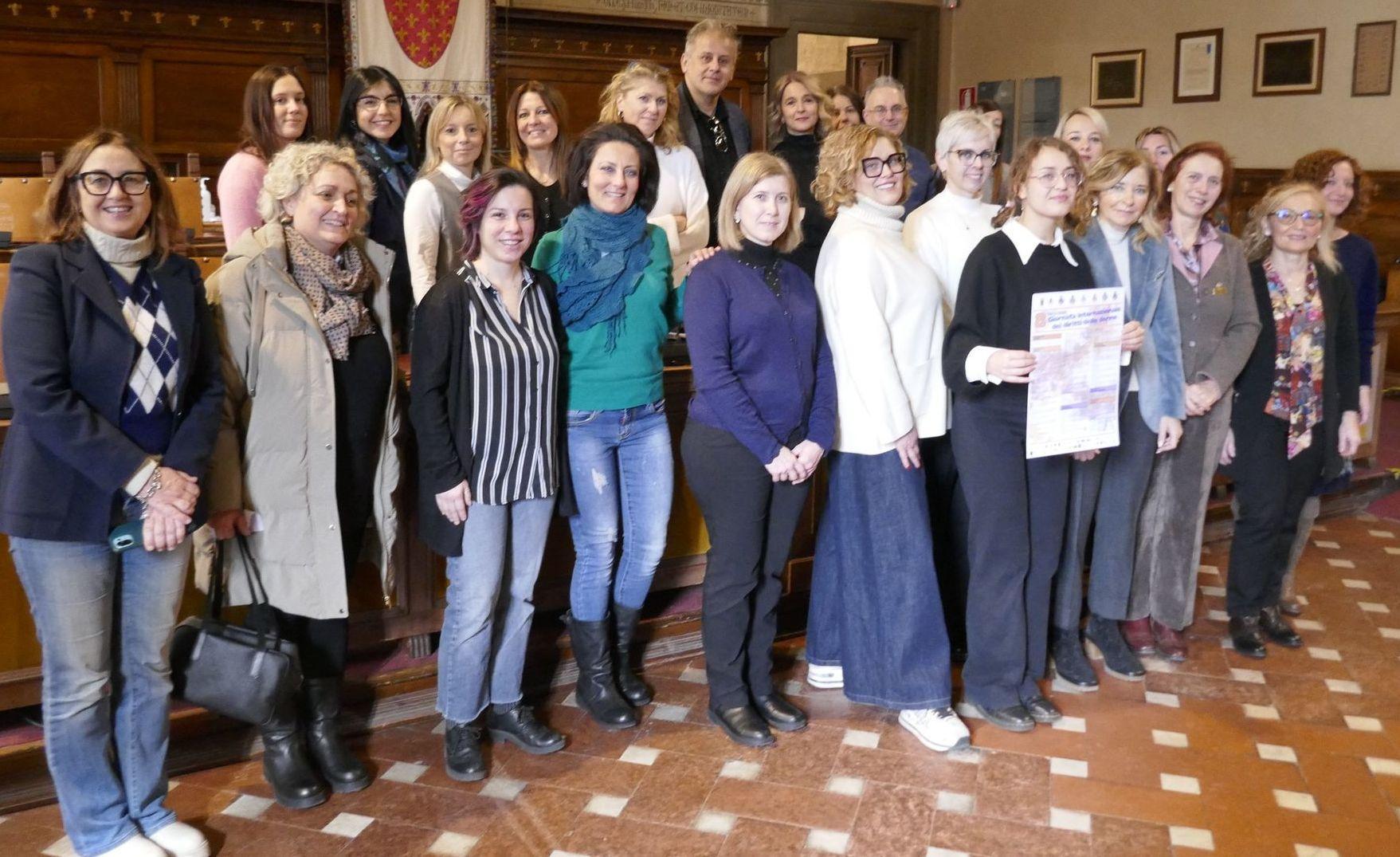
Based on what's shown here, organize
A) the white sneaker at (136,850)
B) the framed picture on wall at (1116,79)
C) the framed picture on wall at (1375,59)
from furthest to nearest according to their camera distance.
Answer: the framed picture on wall at (1116,79) < the framed picture on wall at (1375,59) < the white sneaker at (136,850)

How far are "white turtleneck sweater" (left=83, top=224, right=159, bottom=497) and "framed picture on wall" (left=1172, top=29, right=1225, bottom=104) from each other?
9.18 m

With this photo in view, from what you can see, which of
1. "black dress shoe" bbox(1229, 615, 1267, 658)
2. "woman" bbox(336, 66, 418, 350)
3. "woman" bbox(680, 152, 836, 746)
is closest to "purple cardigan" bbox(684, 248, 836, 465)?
"woman" bbox(680, 152, 836, 746)

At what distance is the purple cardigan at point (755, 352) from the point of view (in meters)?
3.04

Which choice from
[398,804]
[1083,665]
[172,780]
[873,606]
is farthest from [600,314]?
[1083,665]

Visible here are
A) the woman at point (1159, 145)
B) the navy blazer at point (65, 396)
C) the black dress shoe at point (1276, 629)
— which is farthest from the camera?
the woman at point (1159, 145)

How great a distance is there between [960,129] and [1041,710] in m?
1.63

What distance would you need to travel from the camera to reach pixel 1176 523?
3867mm

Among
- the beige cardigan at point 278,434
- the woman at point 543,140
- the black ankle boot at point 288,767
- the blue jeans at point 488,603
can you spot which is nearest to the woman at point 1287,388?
the woman at point 543,140

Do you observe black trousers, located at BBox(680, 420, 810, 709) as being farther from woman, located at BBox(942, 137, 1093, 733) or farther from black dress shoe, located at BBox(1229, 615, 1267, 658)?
black dress shoe, located at BBox(1229, 615, 1267, 658)

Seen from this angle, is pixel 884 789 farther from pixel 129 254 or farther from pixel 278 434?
pixel 129 254

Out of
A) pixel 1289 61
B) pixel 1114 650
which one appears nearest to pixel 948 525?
pixel 1114 650

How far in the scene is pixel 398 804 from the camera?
3.05m

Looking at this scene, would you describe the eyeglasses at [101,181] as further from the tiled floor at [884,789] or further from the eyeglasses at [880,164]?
the eyeglasses at [880,164]

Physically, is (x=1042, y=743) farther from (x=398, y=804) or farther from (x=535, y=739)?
(x=398, y=804)
